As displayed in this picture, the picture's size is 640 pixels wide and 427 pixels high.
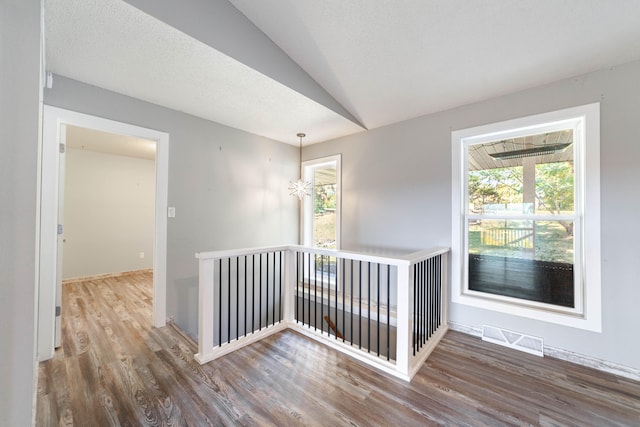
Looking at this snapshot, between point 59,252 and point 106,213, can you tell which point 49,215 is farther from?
point 106,213

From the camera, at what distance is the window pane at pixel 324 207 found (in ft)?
13.2

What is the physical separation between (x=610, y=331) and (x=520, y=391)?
1.00 meters

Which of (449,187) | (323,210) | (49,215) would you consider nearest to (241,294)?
(323,210)

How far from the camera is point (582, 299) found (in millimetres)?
2154

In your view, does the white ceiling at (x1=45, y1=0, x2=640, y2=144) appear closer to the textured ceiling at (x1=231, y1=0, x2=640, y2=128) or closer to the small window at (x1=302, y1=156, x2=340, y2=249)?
the textured ceiling at (x1=231, y1=0, x2=640, y2=128)

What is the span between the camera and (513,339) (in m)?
2.35

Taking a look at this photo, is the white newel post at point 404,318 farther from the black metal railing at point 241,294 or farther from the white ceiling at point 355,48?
the white ceiling at point 355,48

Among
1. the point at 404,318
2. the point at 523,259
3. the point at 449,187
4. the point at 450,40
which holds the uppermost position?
the point at 450,40

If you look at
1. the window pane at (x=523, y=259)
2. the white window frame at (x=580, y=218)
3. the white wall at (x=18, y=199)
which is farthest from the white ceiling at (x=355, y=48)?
the window pane at (x=523, y=259)

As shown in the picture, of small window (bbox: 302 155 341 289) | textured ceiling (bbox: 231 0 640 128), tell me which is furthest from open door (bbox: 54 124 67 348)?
small window (bbox: 302 155 341 289)

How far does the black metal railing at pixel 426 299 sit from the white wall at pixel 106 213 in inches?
222

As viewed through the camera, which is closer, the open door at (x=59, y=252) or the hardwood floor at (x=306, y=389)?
the hardwood floor at (x=306, y=389)

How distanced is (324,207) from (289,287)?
5.66ft

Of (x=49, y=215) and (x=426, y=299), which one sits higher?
(x=49, y=215)
